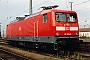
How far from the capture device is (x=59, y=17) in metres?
15.5

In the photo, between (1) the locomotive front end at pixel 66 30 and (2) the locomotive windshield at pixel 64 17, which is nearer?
(1) the locomotive front end at pixel 66 30

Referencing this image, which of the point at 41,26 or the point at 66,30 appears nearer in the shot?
the point at 66,30

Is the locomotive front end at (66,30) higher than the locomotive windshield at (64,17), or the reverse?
the locomotive windshield at (64,17)

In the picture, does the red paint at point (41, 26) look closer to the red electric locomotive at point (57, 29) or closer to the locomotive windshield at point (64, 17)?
the red electric locomotive at point (57, 29)

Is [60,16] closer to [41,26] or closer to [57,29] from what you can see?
[57,29]

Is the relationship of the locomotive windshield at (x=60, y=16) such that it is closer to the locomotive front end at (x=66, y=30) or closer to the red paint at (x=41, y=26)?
the locomotive front end at (x=66, y=30)

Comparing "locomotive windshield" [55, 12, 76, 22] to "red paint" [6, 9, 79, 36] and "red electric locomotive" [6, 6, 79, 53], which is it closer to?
"red electric locomotive" [6, 6, 79, 53]

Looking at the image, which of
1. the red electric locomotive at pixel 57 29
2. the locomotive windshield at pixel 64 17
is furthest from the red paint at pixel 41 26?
the locomotive windshield at pixel 64 17

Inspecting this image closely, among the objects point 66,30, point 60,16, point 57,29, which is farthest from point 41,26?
point 66,30

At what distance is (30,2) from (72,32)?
44.4ft

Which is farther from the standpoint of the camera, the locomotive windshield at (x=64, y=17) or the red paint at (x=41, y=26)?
the locomotive windshield at (x=64, y=17)

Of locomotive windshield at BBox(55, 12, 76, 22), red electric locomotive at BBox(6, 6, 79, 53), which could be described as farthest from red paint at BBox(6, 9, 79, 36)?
locomotive windshield at BBox(55, 12, 76, 22)

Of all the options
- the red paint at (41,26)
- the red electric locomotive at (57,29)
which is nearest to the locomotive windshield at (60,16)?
the red electric locomotive at (57,29)

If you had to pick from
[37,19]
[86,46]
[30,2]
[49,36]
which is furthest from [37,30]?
[30,2]
